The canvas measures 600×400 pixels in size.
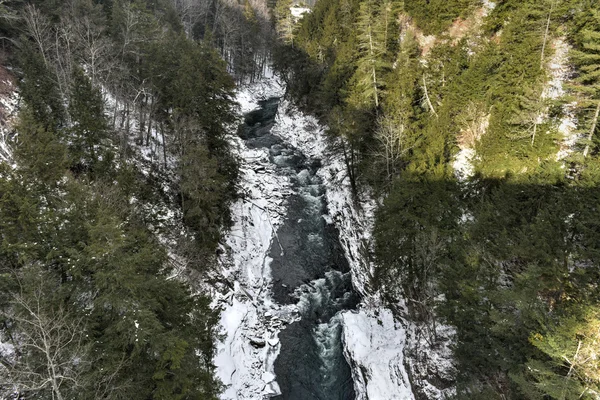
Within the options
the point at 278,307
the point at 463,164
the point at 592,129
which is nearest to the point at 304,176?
the point at 278,307

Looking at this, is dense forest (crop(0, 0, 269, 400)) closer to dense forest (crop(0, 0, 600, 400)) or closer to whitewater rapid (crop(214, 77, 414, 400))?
dense forest (crop(0, 0, 600, 400))

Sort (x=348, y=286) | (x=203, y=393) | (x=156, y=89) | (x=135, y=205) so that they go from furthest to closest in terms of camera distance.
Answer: (x=156, y=89) < (x=348, y=286) < (x=135, y=205) < (x=203, y=393)

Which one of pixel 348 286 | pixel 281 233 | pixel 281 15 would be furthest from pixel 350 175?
pixel 281 15

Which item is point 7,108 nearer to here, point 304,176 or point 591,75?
point 304,176

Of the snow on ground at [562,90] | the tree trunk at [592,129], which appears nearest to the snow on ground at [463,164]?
the snow on ground at [562,90]

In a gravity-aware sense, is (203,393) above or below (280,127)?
below

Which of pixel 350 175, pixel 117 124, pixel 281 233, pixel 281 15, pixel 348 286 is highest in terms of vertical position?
pixel 281 15

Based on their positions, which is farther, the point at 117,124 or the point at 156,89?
the point at 117,124

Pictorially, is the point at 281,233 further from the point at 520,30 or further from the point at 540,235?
the point at 520,30
